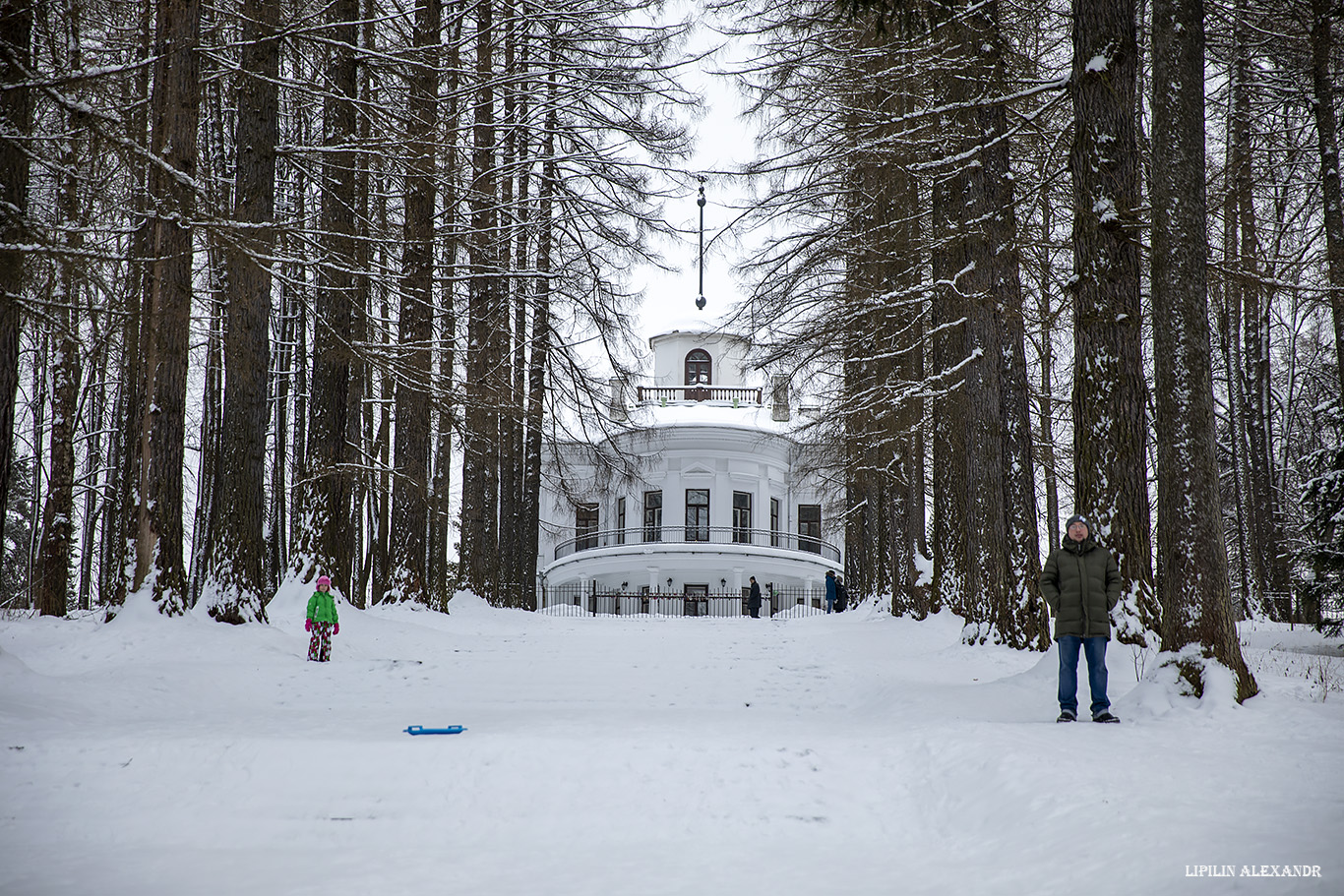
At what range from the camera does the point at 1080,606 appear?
7672 millimetres

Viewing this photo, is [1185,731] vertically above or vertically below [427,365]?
below

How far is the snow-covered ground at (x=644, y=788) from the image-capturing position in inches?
189

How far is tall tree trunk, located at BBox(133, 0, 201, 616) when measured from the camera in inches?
429

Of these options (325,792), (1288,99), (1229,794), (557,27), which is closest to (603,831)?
(325,792)

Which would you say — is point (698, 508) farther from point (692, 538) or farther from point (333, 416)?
point (333, 416)

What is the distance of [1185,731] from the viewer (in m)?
6.73

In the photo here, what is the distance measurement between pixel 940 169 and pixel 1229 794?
11020 mm

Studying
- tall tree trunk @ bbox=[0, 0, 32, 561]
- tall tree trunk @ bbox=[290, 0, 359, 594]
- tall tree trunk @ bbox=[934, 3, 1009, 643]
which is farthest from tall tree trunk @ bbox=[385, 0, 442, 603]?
tall tree trunk @ bbox=[934, 3, 1009, 643]

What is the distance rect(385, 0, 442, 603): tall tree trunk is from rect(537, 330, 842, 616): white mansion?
66.6 feet

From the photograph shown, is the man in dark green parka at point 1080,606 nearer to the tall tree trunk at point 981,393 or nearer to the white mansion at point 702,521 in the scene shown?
the tall tree trunk at point 981,393

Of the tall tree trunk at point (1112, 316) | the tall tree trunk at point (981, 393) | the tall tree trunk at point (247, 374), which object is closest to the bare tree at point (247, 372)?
the tall tree trunk at point (247, 374)

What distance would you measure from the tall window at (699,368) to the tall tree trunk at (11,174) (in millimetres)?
39599

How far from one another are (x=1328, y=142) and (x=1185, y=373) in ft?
24.6

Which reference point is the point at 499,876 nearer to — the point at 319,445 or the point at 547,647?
the point at 547,647
